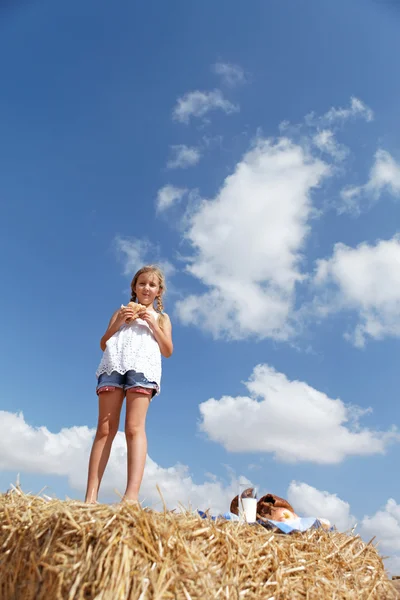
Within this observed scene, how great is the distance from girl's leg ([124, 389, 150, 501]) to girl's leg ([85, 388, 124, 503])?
5.7 inches

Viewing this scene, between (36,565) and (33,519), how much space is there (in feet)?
1.13

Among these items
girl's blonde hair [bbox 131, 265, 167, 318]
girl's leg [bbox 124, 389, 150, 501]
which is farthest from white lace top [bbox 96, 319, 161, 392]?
girl's blonde hair [bbox 131, 265, 167, 318]

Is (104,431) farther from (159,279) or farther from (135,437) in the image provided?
(159,279)

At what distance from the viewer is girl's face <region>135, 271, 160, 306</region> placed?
555 cm

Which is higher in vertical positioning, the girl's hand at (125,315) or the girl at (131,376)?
the girl's hand at (125,315)

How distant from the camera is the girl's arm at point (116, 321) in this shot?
5.28 meters

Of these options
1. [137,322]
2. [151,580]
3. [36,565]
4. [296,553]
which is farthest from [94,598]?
[137,322]

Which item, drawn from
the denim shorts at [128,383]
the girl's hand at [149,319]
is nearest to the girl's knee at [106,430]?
the denim shorts at [128,383]

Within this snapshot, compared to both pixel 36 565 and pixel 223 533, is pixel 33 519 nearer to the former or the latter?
pixel 36 565

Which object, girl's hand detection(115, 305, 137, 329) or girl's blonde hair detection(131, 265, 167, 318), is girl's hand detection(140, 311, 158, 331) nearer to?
girl's hand detection(115, 305, 137, 329)

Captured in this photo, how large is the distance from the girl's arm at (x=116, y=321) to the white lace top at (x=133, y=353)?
7cm

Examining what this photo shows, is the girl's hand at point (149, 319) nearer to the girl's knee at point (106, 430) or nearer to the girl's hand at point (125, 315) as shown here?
the girl's hand at point (125, 315)

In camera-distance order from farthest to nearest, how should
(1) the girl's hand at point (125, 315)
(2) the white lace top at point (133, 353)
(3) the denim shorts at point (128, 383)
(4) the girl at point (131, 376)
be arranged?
(1) the girl's hand at point (125, 315) → (2) the white lace top at point (133, 353) → (3) the denim shorts at point (128, 383) → (4) the girl at point (131, 376)

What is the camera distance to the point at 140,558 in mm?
2715
